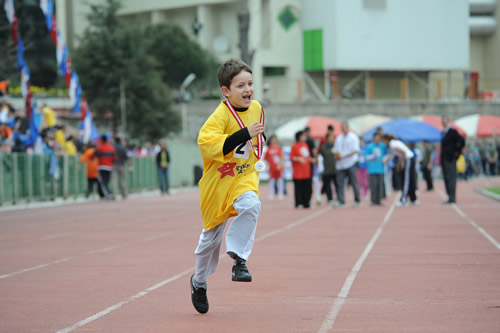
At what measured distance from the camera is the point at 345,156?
2394 cm

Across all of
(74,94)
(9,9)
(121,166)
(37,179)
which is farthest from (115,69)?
(9,9)

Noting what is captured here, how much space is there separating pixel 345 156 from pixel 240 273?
16694 mm

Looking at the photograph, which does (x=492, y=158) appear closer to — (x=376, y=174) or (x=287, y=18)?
(x=287, y=18)

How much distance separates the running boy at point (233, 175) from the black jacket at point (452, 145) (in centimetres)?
1706

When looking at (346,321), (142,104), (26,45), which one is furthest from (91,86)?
(346,321)

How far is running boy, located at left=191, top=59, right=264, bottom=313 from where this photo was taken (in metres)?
7.43

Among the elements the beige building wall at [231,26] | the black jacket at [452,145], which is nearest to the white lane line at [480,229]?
the black jacket at [452,145]

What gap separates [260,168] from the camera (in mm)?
7645

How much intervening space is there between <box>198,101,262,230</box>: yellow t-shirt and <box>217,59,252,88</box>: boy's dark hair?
20 centimetres

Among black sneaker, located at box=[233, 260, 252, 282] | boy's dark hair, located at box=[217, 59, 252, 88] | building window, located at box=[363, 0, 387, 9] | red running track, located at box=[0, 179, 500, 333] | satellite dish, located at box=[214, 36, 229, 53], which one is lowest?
red running track, located at box=[0, 179, 500, 333]

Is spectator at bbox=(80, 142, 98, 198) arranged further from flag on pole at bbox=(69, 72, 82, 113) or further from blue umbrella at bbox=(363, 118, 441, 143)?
blue umbrella at bbox=(363, 118, 441, 143)

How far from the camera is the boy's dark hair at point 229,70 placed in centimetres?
744

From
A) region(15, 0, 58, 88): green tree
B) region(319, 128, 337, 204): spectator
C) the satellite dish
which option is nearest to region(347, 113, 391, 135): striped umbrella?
region(15, 0, 58, 88): green tree

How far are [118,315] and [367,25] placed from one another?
6681 cm
